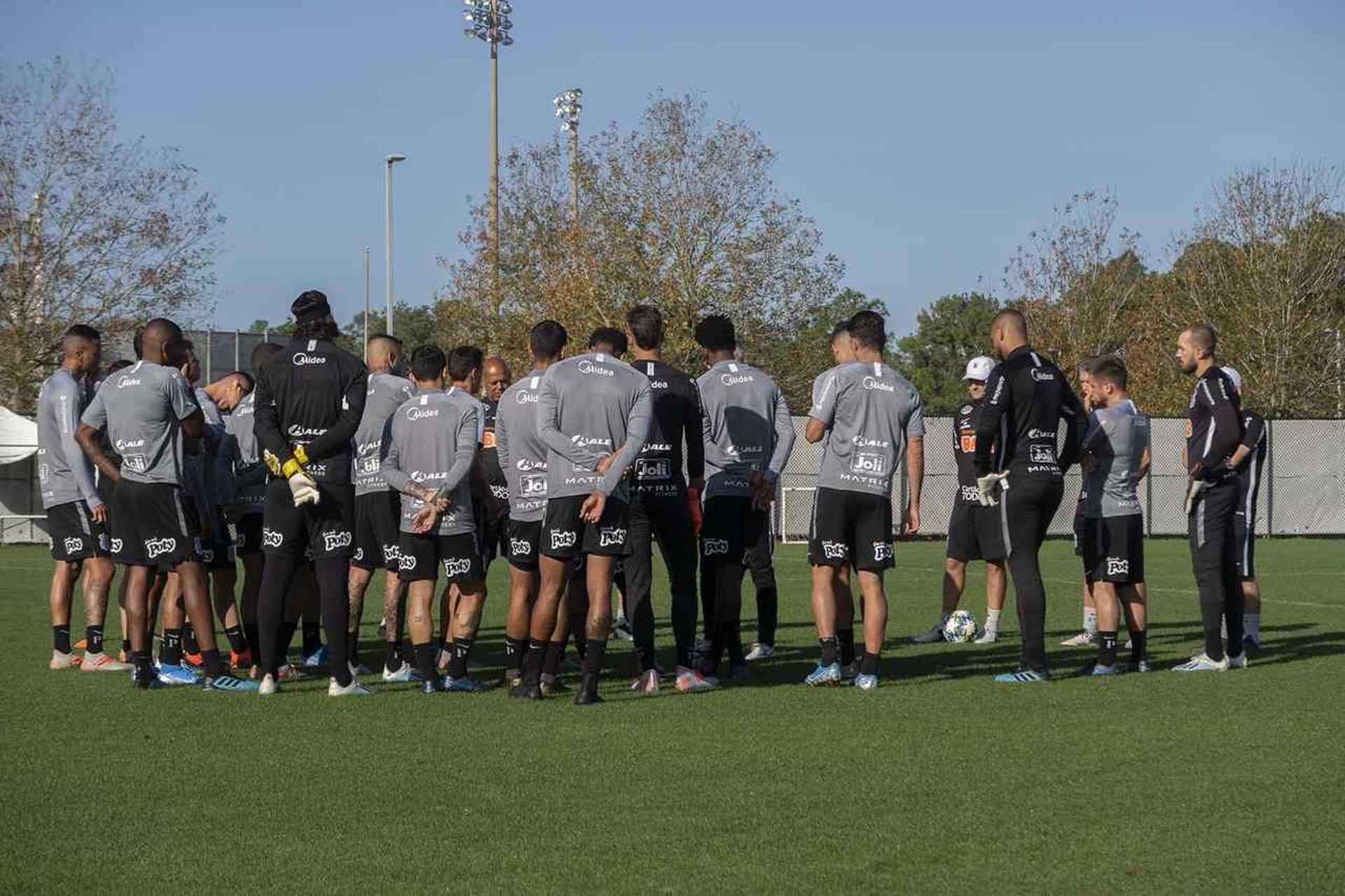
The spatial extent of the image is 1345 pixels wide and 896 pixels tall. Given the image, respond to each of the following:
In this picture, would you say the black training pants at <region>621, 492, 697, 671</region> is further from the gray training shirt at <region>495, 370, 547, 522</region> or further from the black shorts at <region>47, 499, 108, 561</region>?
the black shorts at <region>47, 499, 108, 561</region>

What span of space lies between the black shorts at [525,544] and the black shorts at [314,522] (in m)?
0.95

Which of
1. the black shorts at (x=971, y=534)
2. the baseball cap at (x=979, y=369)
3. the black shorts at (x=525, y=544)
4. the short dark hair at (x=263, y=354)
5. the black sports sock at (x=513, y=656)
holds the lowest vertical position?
the black sports sock at (x=513, y=656)

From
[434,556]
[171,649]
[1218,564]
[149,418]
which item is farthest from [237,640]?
[1218,564]

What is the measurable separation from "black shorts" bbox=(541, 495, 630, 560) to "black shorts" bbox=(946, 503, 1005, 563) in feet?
13.5

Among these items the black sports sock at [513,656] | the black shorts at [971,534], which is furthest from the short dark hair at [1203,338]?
the black sports sock at [513,656]

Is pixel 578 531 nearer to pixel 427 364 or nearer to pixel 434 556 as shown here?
pixel 434 556

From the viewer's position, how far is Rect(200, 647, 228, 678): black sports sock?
9648mm

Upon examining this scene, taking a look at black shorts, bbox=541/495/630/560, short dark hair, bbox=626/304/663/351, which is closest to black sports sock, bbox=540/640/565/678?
black shorts, bbox=541/495/630/560

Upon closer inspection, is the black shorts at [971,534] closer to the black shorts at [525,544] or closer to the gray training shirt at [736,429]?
the gray training shirt at [736,429]

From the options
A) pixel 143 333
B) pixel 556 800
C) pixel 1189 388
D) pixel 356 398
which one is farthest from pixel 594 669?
pixel 1189 388

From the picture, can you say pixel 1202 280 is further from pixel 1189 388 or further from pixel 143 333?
pixel 143 333

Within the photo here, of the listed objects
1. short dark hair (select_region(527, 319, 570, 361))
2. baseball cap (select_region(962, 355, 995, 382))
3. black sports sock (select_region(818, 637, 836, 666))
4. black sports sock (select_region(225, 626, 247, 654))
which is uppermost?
short dark hair (select_region(527, 319, 570, 361))

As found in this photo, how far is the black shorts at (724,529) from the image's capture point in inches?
400

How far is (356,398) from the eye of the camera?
923cm
